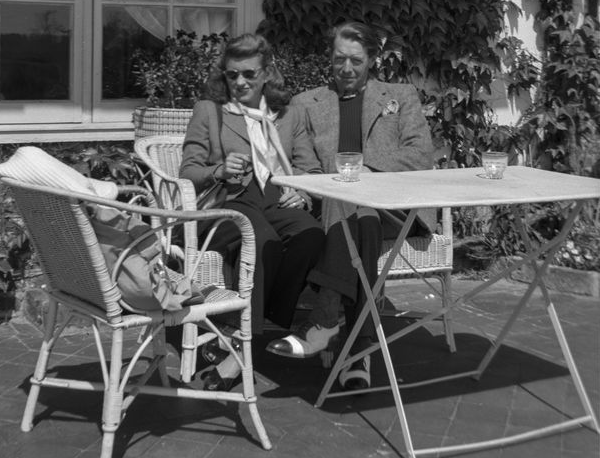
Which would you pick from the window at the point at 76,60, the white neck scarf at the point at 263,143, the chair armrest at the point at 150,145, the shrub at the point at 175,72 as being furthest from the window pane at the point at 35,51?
the white neck scarf at the point at 263,143

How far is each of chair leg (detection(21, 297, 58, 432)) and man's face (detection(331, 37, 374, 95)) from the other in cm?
181

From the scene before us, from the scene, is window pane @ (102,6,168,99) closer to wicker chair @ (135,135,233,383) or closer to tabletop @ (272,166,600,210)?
wicker chair @ (135,135,233,383)

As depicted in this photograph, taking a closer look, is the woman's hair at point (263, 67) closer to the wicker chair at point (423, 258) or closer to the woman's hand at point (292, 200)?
the woman's hand at point (292, 200)

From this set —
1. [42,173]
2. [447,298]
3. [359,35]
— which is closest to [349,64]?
[359,35]

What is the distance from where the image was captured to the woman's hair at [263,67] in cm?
421

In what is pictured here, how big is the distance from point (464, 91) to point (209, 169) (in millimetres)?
2755

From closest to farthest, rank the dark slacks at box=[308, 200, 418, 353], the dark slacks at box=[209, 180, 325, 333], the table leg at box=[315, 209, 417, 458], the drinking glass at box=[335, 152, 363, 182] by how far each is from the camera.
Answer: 1. the table leg at box=[315, 209, 417, 458]
2. the drinking glass at box=[335, 152, 363, 182]
3. the dark slacks at box=[308, 200, 418, 353]
4. the dark slacks at box=[209, 180, 325, 333]

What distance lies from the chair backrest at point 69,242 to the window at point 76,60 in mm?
2170

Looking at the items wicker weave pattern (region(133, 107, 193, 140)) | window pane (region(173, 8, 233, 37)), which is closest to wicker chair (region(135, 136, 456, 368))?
wicker weave pattern (region(133, 107, 193, 140))

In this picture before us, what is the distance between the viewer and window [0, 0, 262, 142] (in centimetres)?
522

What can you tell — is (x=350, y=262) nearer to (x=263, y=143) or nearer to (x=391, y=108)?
(x=263, y=143)

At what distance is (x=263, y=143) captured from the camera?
428 cm

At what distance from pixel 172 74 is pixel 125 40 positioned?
0.39 metres

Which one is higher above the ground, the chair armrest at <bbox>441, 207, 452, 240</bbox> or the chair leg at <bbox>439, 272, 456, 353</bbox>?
the chair armrest at <bbox>441, 207, 452, 240</bbox>
